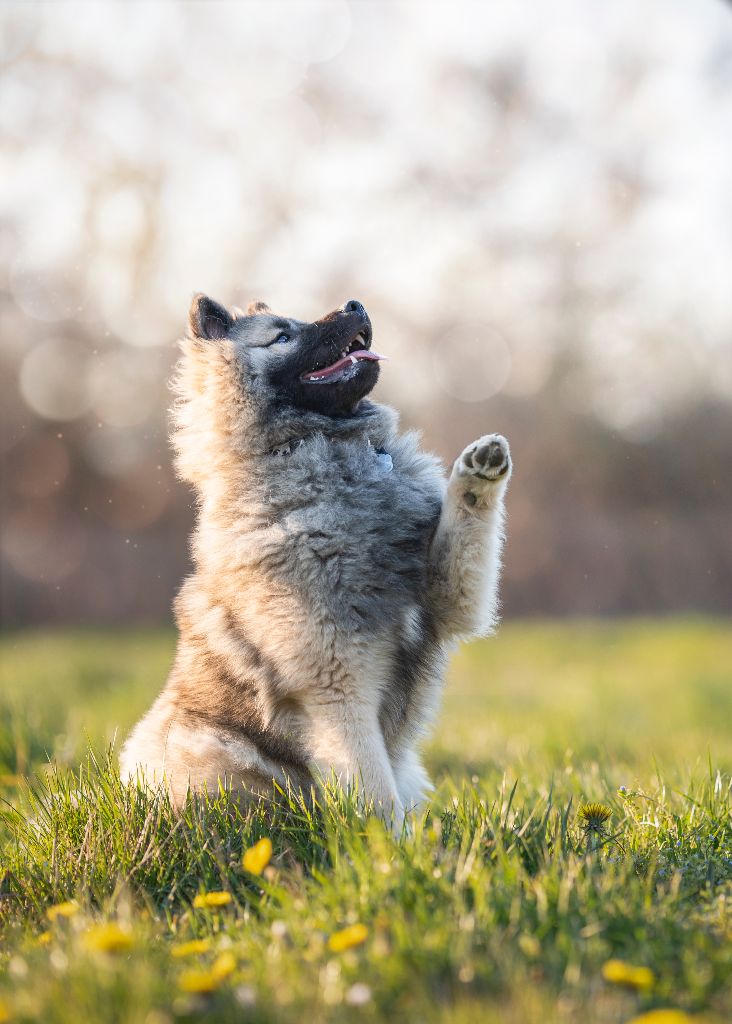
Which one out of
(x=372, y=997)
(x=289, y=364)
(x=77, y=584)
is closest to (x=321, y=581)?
(x=289, y=364)

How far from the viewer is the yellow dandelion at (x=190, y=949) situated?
202cm

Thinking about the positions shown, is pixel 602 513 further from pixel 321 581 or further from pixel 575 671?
pixel 321 581

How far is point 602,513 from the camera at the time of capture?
15477 mm

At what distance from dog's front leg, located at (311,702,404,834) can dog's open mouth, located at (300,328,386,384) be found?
1152 mm

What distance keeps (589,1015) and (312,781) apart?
1.55 m

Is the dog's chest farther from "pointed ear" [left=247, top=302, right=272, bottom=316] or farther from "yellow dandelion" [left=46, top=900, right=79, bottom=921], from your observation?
"yellow dandelion" [left=46, top=900, right=79, bottom=921]

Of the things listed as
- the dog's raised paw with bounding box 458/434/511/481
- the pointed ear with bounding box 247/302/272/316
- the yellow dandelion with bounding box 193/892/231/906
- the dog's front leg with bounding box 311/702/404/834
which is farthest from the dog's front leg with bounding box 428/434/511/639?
the pointed ear with bounding box 247/302/272/316

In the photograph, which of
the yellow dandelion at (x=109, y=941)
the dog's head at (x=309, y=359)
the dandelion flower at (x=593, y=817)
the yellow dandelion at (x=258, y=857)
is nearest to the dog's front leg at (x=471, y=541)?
the dog's head at (x=309, y=359)

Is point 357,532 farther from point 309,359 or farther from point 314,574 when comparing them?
point 309,359

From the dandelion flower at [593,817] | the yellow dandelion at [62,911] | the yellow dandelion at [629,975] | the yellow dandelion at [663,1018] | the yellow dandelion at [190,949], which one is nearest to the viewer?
the yellow dandelion at [663,1018]

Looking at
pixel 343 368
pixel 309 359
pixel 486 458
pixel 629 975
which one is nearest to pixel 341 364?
pixel 343 368

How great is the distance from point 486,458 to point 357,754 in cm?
97

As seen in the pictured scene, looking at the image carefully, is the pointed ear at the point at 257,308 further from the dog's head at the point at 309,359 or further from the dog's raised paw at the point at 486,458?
the dog's raised paw at the point at 486,458

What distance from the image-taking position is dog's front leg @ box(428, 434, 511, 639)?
2932 mm
